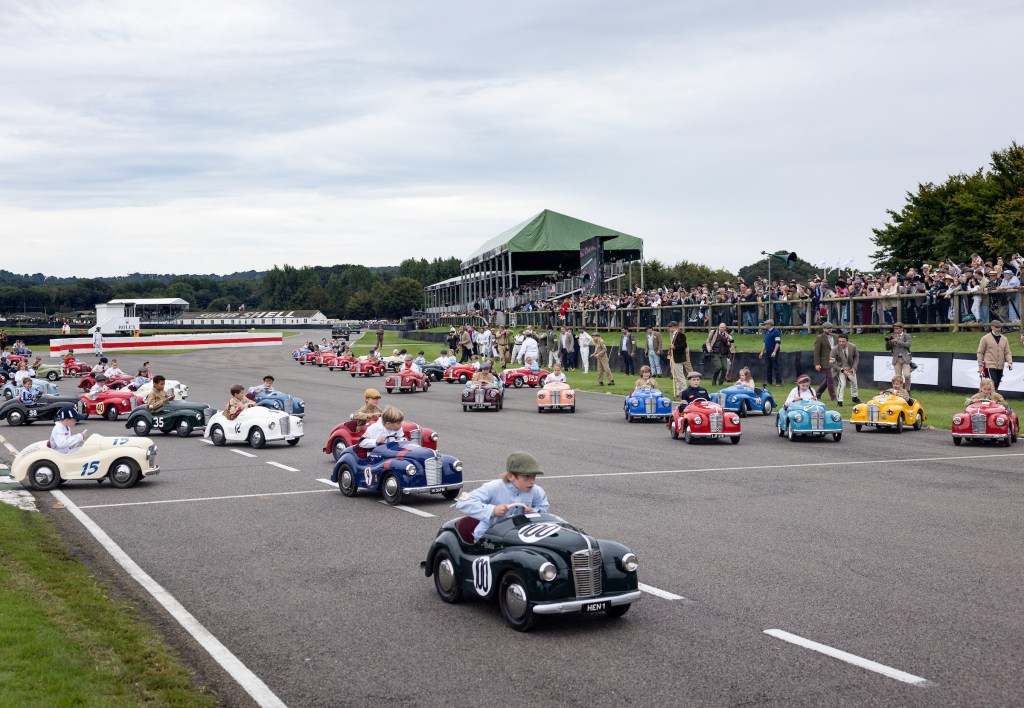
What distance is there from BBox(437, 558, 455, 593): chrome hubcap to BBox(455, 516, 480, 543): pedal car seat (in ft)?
0.80

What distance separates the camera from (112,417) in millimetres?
29328

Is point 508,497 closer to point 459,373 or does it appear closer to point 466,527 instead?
point 466,527

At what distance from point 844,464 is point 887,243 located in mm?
68916

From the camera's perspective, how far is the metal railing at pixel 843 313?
1200 inches

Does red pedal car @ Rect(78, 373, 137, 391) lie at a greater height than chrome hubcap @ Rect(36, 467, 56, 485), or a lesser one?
greater

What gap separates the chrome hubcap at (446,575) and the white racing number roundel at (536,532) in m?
0.83


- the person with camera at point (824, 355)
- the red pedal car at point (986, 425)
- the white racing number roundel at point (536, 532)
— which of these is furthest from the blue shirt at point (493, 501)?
the person with camera at point (824, 355)

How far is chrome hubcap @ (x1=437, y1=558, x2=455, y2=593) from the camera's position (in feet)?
29.8

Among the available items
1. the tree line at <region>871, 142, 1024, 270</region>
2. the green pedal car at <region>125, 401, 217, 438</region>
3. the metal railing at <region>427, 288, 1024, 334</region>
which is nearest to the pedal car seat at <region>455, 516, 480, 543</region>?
the green pedal car at <region>125, 401, 217, 438</region>

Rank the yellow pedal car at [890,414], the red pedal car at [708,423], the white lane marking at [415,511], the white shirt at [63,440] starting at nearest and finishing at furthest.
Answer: the white lane marking at [415,511], the white shirt at [63,440], the red pedal car at [708,423], the yellow pedal car at [890,414]

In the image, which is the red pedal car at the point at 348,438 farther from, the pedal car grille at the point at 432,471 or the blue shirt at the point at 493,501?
the blue shirt at the point at 493,501

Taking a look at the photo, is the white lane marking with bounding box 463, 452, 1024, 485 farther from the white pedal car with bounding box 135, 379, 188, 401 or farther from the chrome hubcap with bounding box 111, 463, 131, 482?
the white pedal car with bounding box 135, 379, 188, 401

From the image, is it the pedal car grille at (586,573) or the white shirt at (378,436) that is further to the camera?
the white shirt at (378,436)

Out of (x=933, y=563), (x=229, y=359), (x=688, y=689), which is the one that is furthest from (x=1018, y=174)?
(x=688, y=689)
